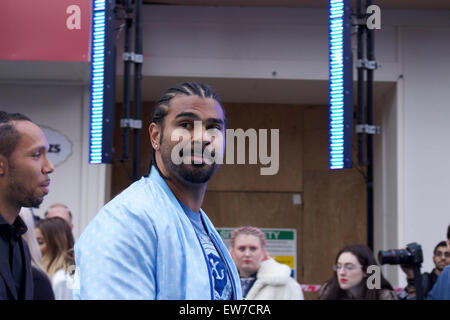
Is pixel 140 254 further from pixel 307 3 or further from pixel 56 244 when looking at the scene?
pixel 307 3

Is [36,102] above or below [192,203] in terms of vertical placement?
above

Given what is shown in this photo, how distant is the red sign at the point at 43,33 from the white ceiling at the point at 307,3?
968 millimetres

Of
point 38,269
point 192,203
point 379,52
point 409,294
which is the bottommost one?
point 409,294

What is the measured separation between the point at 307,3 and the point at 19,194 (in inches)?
185

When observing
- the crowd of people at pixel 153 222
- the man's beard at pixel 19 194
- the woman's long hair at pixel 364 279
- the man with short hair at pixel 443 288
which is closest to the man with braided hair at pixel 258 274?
the woman's long hair at pixel 364 279

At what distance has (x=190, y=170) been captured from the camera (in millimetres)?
1606

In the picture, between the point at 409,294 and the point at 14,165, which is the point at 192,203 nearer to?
the point at 14,165

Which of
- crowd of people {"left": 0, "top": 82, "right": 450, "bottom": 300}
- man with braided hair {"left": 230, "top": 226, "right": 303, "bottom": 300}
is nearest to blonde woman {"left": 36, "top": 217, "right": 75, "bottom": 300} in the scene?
man with braided hair {"left": 230, "top": 226, "right": 303, "bottom": 300}

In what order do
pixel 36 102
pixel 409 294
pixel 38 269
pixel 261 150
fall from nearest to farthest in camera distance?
1. pixel 38 269
2. pixel 261 150
3. pixel 409 294
4. pixel 36 102

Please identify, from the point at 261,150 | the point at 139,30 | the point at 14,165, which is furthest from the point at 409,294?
the point at 14,165

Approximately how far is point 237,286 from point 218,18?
5084 mm

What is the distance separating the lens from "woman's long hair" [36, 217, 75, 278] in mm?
4281

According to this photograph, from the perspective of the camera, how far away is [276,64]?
21.2ft

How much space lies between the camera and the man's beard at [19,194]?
2189mm
